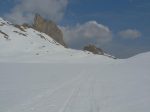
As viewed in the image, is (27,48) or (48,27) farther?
(48,27)

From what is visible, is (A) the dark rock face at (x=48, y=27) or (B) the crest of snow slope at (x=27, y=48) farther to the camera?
(A) the dark rock face at (x=48, y=27)

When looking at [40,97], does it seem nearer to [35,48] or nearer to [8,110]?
[8,110]

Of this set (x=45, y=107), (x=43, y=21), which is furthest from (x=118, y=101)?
(x=43, y=21)

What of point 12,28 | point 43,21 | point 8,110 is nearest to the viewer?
point 8,110

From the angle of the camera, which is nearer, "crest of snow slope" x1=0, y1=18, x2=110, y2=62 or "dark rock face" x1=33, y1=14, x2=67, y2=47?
"crest of snow slope" x1=0, y1=18, x2=110, y2=62

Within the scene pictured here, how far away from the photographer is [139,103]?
38.9 ft

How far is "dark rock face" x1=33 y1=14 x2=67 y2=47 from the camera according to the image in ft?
588

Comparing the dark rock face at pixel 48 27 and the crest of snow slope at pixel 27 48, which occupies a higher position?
the dark rock face at pixel 48 27

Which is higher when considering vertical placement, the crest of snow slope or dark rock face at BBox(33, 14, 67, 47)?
dark rock face at BBox(33, 14, 67, 47)

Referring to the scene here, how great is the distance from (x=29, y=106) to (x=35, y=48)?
288 feet

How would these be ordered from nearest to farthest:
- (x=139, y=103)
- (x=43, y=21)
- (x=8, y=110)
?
(x=8, y=110) < (x=139, y=103) < (x=43, y=21)

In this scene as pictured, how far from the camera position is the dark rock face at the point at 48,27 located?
179 metres

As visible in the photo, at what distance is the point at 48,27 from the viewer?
187750 millimetres

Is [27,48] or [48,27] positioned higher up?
[48,27]
